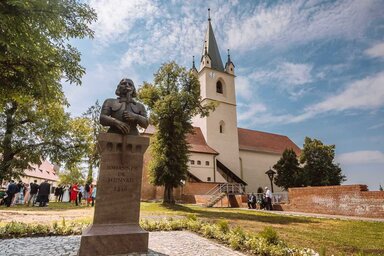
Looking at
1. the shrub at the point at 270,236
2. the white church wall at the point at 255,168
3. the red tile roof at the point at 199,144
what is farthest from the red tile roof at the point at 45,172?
the shrub at the point at 270,236

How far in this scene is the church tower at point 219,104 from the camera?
4569 cm

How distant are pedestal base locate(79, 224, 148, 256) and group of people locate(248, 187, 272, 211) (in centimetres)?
1915

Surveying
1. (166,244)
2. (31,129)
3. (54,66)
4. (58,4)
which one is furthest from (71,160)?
(166,244)

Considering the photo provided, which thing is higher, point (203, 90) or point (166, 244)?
point (203, 90)

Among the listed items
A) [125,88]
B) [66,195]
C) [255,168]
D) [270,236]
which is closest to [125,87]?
[125,88]

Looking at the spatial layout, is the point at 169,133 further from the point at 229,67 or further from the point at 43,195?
the point at 229,67

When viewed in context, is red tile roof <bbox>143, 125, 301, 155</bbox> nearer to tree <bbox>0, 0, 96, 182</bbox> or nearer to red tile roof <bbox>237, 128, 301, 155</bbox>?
red tile roof <bbox>237, 128, 301, 155</bbox>

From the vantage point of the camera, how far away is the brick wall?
1580 cm

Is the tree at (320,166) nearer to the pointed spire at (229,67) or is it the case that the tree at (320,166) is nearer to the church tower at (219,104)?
the church tower at (219,104)

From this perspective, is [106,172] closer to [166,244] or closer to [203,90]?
[166,244]

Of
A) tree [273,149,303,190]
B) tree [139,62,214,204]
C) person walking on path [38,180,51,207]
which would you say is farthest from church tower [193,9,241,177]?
person walking on path [38,180,51,207]

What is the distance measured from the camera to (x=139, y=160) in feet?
21.5

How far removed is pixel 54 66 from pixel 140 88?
56.5ft

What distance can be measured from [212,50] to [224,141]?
18.3 m
